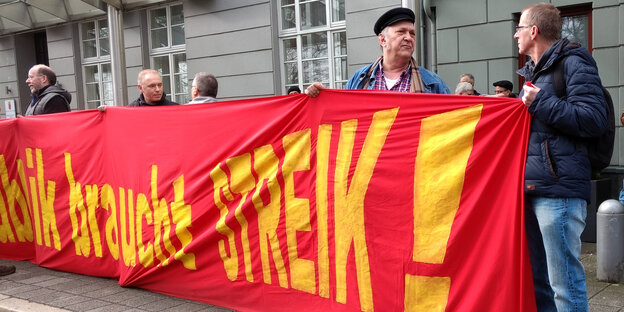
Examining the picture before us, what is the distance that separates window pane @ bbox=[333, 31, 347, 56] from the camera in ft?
35.0

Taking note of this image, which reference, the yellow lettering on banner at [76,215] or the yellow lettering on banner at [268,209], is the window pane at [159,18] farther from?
the yellow lettering on banner at [268,209]

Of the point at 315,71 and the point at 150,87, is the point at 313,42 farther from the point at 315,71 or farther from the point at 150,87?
the point at 150,87

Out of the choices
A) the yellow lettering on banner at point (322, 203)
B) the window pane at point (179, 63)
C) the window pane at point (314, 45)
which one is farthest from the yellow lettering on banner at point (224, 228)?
the window pane at point (179, 63)

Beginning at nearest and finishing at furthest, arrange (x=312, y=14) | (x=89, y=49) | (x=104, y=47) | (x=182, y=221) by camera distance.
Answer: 1. (x=182, y=221)
2. (x=312, y=14)
3. (x=104, y=47)
4. (x=89, y=49)

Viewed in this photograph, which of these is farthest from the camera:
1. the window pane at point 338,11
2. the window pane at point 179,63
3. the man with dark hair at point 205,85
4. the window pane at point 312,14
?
the window pane at point 179,63

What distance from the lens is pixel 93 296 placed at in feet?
16.3

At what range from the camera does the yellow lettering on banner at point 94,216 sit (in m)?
5.51

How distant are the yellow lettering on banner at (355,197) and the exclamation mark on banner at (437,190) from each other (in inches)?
10.6

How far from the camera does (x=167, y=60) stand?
1310 cm

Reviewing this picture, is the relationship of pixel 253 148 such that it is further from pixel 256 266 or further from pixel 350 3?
pixel 350 3

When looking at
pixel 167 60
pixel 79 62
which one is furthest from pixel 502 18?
pixel 79 62

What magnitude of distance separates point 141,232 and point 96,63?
403 inches

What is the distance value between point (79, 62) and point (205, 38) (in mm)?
4290

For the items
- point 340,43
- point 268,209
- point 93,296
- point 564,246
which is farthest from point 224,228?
point 340,43
